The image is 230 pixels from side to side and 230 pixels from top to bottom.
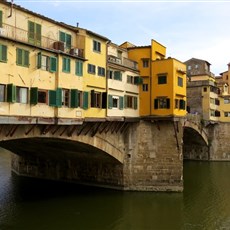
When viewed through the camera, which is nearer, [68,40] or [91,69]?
[68,40]

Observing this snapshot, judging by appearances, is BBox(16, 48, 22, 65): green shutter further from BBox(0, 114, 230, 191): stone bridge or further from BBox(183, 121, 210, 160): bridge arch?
BBox(183, 121, 210, 160): bridge arch

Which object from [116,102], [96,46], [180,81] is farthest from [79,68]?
[180,81]

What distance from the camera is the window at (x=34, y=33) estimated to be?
21875mm

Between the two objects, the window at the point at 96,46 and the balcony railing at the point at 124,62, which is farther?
the balcony railing at the point at 124,62

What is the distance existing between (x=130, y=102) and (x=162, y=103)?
3206 mm

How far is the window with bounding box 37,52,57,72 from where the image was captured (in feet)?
71.4

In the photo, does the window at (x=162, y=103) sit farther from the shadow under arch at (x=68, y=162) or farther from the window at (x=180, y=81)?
the shadow under arch at (x=68, y=162)

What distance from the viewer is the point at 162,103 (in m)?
32.9

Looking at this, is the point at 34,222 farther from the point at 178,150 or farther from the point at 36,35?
the point at 178,150

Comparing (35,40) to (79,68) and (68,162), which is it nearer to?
(79,68)

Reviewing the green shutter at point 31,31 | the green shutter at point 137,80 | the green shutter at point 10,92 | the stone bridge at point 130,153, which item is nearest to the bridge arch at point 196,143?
the stone bridge at point 130,153

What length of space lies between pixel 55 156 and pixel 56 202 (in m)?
7.36

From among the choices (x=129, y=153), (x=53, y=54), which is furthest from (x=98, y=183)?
(x=53, y=54)

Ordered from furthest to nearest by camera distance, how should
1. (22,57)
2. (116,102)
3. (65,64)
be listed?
(116,102)
(65,64)
(22,57)
